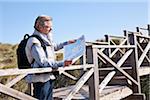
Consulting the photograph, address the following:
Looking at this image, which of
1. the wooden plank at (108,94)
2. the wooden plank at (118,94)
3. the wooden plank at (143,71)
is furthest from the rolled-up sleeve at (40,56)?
the wooden plank at (143,71)

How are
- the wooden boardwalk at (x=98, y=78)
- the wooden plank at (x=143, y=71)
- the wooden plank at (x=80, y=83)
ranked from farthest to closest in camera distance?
the wooden plank at (x=143, y=71) < the wooden plank at (x=80, y=83) < the wooden boardwalk at (x=98, y=78)

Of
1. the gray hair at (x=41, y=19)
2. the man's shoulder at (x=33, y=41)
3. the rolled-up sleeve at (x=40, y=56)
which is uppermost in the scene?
the gray hair at (x=41, y=19)

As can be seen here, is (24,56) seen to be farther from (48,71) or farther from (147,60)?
(147,60)

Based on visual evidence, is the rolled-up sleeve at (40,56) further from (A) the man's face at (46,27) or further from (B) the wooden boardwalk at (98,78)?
(A) the man's face at (46,27)

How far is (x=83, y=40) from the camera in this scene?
3.68 meters

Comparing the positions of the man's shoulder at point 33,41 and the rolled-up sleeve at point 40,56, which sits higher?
the man's shoulder at point 33,41

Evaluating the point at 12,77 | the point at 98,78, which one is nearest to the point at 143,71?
the point at 98,78

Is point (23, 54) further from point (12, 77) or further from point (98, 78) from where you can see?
point (12, 77)

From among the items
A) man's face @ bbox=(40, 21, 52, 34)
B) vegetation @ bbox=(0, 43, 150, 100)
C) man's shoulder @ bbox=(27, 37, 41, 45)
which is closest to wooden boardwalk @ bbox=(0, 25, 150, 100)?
man's shoulder @ bbox=(27, 37, 41, 45)

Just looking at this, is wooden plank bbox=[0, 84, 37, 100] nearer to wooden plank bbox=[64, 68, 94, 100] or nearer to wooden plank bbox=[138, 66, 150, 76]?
wooden plank bbox=[64, 68, 94, 100]

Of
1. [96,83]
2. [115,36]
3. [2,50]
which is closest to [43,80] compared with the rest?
[96,83]

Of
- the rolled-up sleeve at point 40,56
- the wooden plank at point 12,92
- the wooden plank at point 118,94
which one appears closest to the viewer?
the wooden plank at point 12,92

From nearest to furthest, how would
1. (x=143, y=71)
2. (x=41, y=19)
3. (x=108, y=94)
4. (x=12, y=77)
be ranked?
(x=41, y=19) < (x=108, y=94) < (x=143, y=71) < (x=12, y=77)

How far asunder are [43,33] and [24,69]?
47 cm
